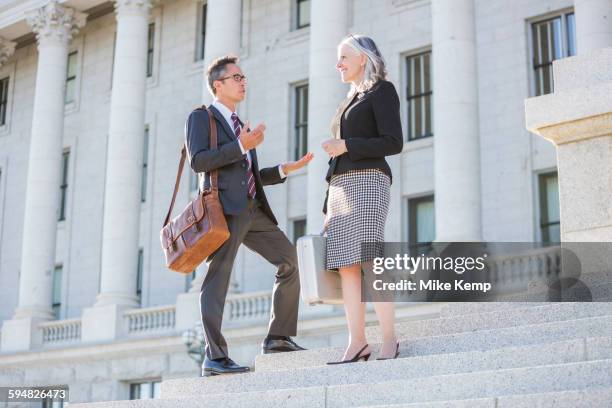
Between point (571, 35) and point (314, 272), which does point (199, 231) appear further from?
point (571, 35)

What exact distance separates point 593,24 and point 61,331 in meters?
17.4

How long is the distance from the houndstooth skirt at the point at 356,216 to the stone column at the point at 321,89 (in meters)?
18.3

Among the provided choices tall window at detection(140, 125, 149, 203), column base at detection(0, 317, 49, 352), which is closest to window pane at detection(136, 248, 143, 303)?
Answer: tall window at detection(140, 125, 149, 203)

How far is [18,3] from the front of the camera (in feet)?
117

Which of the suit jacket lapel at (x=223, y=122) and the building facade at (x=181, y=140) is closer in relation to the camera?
the suit jacket lapel at (x=223, y=122)

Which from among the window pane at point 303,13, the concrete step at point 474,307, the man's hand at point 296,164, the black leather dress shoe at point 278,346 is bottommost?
the black leather dress shoe at point 278,346

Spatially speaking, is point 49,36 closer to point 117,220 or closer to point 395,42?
point 117,220

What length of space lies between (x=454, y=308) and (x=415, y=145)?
19.7 meters

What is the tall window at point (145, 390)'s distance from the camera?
29.7m

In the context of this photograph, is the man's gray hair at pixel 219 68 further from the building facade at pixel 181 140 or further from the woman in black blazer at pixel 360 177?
the building facade at pixel 181 140

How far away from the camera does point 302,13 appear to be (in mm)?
31844

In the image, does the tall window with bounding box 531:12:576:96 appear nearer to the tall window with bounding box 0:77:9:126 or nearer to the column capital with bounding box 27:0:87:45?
the column capital with bounding box 27:0:87:45

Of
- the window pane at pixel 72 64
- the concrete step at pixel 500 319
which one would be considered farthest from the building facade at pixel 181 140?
the concrete step at pixel 500 319

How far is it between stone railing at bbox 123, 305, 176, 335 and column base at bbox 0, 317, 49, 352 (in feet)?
11.9
